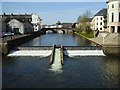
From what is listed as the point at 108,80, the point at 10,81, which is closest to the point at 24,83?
the point at 10,81

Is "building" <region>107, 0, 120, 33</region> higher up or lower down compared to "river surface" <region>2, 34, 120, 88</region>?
higher up

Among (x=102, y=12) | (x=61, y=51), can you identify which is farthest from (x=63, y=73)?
(x=102, y=12)

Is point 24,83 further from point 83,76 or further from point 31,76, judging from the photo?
point 83,76

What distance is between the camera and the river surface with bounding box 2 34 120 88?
1708 cm

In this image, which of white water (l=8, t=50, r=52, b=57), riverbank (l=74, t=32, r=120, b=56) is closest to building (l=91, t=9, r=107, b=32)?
riverbank (l=74, t=32, r=120, b=56)

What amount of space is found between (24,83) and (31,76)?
6.96 feet

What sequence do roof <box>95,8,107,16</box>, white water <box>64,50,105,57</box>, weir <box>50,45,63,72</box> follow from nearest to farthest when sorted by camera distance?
weir <box>50,45,63,72</box> < white water <box>64,50,105,57</box> < roof <box>95,8,107,16</box>

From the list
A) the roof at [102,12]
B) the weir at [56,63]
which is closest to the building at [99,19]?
the roof at [102,12]

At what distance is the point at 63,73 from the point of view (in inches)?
787

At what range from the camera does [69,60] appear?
2609cm

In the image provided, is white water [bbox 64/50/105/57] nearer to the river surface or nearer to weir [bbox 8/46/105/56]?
weir [bbox 8/46/105/56]

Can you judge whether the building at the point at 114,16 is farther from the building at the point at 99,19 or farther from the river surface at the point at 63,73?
the building at the point at 99,19

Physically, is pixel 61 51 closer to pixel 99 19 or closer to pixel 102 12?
pixel 99 19

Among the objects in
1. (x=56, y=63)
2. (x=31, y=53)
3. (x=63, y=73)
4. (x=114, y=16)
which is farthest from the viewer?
(x=114, y=16)
